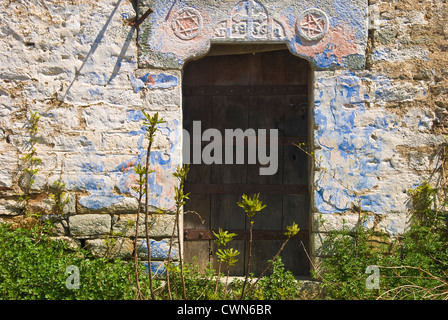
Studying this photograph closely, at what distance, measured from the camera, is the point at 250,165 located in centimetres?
436

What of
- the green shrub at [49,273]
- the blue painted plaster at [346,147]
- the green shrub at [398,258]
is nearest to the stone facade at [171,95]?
the blue painted plaster at [346,147]

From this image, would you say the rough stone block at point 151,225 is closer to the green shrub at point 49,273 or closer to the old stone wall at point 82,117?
the old stone wall at point 82,117

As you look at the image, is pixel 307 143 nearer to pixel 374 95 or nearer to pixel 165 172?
pixel 374 95

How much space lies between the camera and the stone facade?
3.96m

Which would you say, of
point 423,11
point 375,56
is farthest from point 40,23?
point 423,11

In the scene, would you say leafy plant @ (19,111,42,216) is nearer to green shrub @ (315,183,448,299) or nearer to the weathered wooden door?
the weathered wooden door

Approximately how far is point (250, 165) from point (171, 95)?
92 cm

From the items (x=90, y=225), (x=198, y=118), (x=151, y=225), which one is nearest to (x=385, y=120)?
(x=198, y=118)

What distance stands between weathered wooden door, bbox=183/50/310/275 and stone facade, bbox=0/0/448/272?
0.33 meters

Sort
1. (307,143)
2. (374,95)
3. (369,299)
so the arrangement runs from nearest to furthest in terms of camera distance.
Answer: (369,299) → (374,95) → (307,143)

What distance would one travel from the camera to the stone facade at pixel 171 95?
396cm

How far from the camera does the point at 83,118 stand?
407 cm

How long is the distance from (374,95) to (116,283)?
7.93 ft

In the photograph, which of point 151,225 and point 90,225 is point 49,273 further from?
point 151,225
